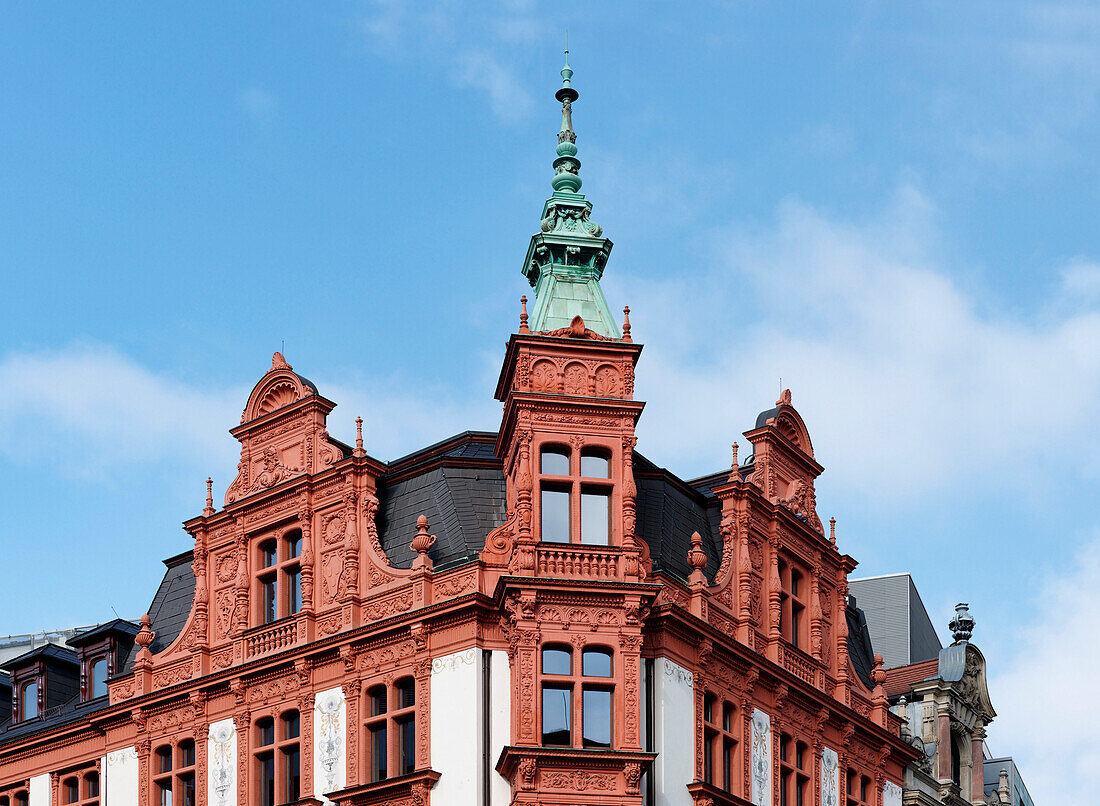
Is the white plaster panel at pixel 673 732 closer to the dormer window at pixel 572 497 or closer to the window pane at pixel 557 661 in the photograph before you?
the window pane at pixel 557 661

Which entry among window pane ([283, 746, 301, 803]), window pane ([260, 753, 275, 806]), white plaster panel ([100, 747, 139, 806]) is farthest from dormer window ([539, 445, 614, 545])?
white plaster panel ([100, 747, 139, 806])

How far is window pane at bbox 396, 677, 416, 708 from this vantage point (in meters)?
61.3

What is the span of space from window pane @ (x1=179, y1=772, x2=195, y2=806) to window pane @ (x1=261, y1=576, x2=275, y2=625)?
5298 millimetres

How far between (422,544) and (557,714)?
21.7ft

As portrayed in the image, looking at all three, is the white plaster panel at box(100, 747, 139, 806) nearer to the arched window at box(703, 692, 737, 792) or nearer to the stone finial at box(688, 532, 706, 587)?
the arched window at box(703, 692, 737, 792)

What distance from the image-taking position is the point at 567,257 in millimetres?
67375

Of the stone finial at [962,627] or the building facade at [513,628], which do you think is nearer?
the building facade at [513,628]

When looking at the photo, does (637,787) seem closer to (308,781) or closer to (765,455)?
(308,781)

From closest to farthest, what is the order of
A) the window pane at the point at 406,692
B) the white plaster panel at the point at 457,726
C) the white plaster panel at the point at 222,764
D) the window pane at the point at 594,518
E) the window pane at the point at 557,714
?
the window pane at the point at 557,714 < the white plaster panel at the point at 457,726 < the window pane at the point at 406,692 < the window pane at the point at 594,518 < the white plaster panel at the point at 222,764

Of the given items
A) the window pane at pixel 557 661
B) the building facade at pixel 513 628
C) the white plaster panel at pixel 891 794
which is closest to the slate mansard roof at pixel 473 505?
the building facade at pixel 513 628

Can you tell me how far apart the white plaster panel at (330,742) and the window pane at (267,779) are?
1.99m

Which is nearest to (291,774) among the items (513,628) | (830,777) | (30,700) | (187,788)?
(187,788)

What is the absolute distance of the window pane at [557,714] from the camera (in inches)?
2313

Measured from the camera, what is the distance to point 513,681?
59.3 m
